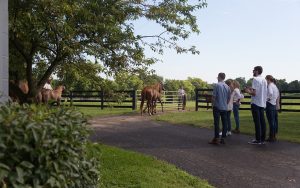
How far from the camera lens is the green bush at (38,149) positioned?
2637 mm

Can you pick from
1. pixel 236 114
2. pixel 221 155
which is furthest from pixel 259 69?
pixel 236 114

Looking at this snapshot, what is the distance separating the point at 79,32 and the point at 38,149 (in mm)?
5133

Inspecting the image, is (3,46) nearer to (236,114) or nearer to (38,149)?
(38,149)

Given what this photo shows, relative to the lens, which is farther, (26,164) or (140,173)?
(140,173)

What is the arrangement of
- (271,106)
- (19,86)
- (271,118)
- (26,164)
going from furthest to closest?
(271,106)
(271,118)
(19,86)
(26,164)

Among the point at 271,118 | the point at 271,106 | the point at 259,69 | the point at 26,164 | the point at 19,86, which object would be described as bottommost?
the point at 271,118

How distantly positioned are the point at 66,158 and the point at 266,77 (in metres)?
10.6

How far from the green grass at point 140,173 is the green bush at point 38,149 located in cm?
282

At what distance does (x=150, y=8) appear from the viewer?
8.46m

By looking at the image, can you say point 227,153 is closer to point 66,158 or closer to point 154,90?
point 66,158

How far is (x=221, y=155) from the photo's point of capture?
32.6ft

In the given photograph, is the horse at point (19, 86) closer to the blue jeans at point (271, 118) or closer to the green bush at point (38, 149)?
the green bush at point (38, 149)

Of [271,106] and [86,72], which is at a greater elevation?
[86,72]

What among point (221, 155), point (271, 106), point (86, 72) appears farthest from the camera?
point (271, 106)
